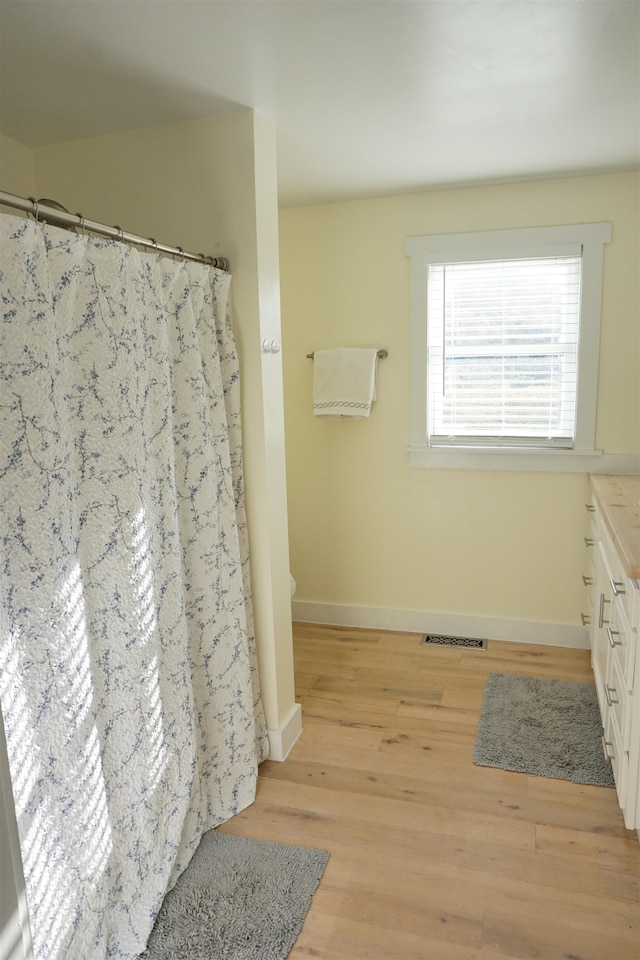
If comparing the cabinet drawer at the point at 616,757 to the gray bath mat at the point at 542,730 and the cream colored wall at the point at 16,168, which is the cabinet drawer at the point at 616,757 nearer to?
the gray bath mat at the point at 542,730

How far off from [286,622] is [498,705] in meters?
1.00

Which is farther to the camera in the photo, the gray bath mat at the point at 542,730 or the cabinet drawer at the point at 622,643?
the gray bath mat at the point at 542,730

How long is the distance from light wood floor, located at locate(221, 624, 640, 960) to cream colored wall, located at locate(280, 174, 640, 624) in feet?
1.88

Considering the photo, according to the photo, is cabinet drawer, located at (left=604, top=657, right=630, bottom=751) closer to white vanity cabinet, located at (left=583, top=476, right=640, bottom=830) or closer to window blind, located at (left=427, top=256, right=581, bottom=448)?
white vanity cabinet, located at (left=583, top=476, right=640, bottom=830)

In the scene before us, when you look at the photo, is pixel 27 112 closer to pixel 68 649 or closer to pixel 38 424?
pixel 38 424

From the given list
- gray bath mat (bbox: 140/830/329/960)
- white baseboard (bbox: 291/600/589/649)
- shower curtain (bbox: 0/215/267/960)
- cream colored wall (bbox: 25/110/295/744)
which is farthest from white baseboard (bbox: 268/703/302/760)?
white baseboard (bbox: 291/600/589/649)

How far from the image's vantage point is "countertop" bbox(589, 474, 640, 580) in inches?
75.1

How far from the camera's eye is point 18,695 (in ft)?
4.42

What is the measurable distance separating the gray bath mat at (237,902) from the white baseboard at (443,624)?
1680 millimetres

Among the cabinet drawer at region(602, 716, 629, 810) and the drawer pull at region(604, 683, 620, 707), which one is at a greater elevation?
the drawer pull at region(604, 683, 620, 707)

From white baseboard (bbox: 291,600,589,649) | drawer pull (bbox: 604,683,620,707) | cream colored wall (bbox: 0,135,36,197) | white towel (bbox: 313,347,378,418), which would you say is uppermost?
cream colored wall (bbox: 0,135,36,197)

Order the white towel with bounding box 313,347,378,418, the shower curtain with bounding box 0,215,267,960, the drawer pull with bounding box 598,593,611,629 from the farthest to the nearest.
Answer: the white towel with bounding box 313,347,378,418, the drawer pull with bounding box 598,593,611,629, the shower curtain with bounding box 0,215,267,960

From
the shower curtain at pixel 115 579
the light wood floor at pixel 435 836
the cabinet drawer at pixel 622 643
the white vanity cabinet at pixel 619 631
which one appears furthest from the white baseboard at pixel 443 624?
the shower curtain at pixel 115 579

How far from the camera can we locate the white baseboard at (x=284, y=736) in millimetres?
2477
